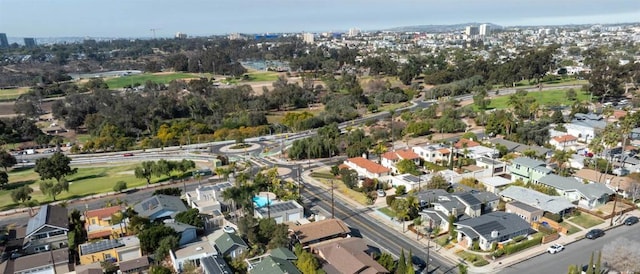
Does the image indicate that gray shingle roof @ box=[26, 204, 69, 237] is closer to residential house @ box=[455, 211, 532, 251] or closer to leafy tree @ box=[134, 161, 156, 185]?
leafy tree @ box=[134, 161, 156, 185]

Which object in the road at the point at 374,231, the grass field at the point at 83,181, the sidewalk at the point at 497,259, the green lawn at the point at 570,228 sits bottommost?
the grass field at the point at 83,181

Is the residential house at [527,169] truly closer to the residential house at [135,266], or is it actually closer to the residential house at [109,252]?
the residential house at [135,266]

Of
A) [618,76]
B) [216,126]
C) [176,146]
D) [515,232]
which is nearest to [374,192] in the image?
[515,232]

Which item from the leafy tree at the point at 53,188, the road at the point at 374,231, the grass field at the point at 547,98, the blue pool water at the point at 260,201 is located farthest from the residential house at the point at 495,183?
the leafy tree at the point at 53,188

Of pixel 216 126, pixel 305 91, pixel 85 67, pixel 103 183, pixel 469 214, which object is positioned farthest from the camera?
pixel 85 67

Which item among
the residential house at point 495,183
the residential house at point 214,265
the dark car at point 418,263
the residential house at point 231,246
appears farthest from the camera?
the residential house at point 495,183

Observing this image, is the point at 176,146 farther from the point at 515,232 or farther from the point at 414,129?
the point at 515,232

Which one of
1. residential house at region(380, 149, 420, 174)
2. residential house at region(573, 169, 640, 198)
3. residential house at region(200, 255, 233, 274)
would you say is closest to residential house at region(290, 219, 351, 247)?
residential house at region(200, 255, 233, 274)
